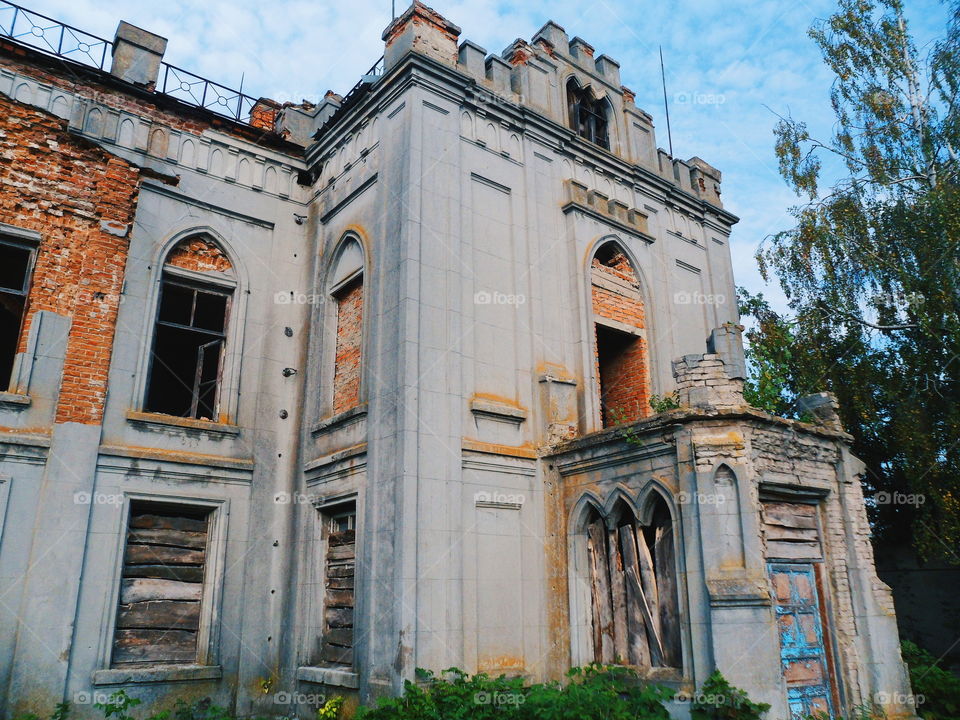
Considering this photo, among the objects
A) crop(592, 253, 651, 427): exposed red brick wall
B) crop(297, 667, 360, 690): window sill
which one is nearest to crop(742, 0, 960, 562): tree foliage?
crop(592, 253, 651, 427): exposed red brick wall

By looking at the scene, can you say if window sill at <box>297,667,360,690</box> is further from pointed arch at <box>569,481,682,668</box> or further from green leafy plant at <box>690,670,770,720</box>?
green leafy plant at <box>690,670,770,720</box>

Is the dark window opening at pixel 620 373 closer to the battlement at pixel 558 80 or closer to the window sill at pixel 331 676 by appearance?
the battlement at pixel 558 80

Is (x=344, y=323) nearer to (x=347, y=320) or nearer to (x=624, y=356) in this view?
(x=347, y=320)

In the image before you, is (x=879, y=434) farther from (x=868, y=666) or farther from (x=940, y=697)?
(x=868, y=666)

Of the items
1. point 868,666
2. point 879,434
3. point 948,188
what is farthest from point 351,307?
point 879,434

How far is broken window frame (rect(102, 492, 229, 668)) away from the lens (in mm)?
8820

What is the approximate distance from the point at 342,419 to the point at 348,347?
1341mm

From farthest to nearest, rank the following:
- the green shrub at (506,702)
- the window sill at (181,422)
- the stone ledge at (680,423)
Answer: the window sill at (181,422), the stone ledge at (680,423), the green shrub at (506,702)

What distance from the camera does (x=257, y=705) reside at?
31.4 feet

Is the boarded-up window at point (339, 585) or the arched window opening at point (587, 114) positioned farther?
the arched window opening at point (587, 114)

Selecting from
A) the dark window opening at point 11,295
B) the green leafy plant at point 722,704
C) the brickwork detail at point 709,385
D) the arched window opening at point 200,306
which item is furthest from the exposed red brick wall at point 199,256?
the green leafy plant at point 722,704

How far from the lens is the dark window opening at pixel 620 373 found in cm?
1212

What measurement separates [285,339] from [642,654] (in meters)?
7.10

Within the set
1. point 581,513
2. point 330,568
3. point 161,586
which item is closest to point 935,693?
point 581,513
